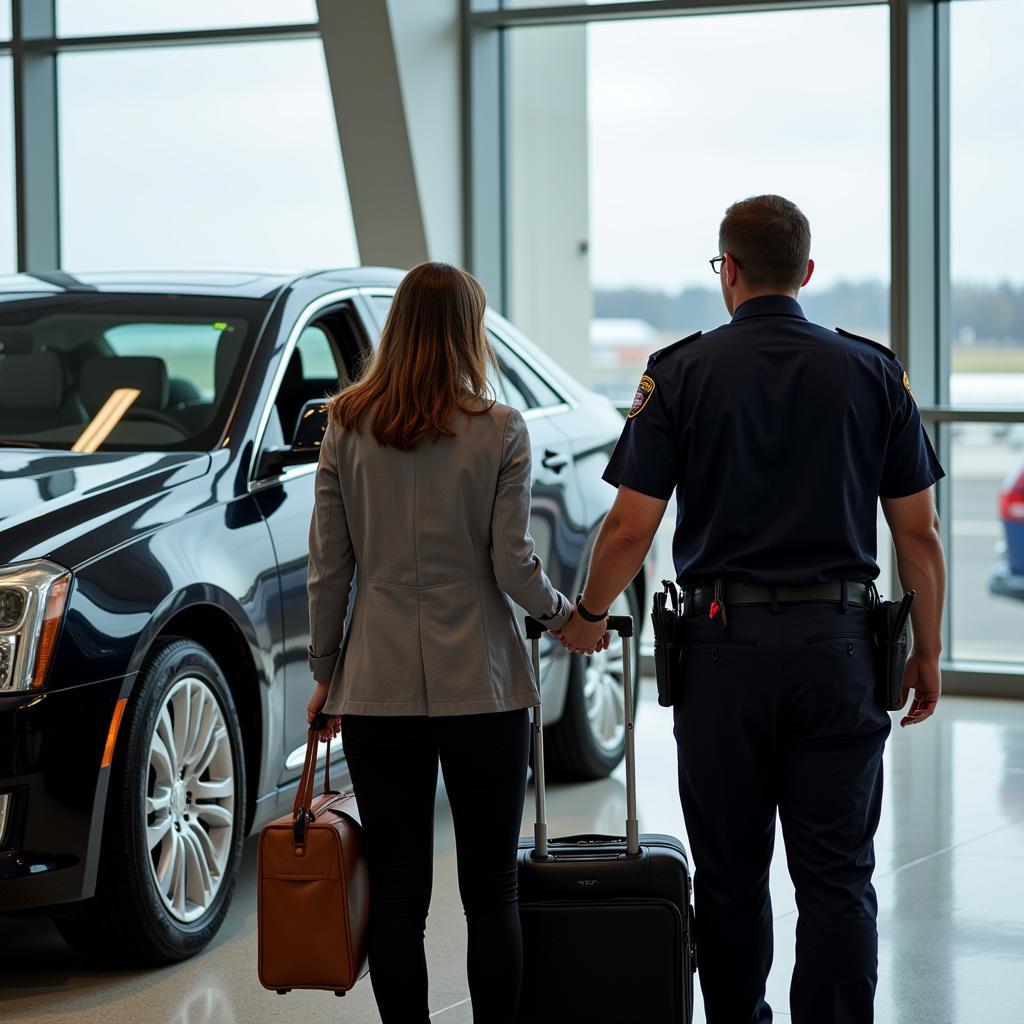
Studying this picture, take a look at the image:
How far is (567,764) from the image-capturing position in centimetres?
535

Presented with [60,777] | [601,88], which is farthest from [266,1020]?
[601,88]

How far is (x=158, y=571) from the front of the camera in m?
3.54

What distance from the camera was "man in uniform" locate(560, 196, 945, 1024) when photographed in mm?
2688

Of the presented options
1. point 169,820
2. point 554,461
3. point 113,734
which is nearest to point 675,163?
point 554,461

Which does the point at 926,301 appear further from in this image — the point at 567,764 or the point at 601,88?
the point at 567,764

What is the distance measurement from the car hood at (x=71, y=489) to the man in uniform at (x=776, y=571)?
123 centimetres

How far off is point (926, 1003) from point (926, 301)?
416cm

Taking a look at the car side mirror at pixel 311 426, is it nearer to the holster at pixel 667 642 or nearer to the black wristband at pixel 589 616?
the black wristband at pixel 589 616

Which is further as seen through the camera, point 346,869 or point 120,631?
point 120,631

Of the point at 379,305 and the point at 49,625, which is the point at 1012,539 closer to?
the point at 379,305

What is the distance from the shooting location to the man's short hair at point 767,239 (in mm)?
2725

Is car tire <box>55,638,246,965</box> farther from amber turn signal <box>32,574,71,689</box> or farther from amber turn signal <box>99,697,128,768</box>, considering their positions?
amber turn signal <box>32,574,71,689</box>

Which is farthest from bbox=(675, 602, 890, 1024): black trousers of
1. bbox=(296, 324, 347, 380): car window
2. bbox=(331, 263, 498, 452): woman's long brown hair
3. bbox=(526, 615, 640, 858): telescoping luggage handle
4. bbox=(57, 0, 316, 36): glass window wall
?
bbox=(57, 0, 316, 36): glass window wall

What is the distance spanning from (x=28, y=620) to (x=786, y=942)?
1.83m
